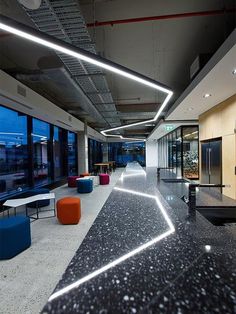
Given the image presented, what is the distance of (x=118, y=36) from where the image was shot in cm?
364

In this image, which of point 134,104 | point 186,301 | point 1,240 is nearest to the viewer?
point 186,301

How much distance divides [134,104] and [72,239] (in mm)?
6476

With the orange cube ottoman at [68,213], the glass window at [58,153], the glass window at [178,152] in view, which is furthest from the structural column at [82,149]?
the orange cube ottoman at [68,213]

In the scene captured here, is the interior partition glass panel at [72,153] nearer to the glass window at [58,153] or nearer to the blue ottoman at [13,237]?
the glass window at [58,153]

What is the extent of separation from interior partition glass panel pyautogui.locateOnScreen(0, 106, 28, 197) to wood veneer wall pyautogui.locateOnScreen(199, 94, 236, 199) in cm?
588

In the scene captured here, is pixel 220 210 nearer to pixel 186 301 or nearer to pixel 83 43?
pixel 186 301

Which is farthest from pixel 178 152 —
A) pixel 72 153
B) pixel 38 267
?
pixel 38 267

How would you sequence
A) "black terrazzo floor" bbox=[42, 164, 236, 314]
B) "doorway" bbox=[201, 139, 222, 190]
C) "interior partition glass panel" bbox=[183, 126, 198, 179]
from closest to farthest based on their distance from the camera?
1. "black terrazzo floor" bbox=[42, 164, 236, 314]
2. "doorway" bbox=[201, 139, 222, 190]
3. "interior partition glass panel" bbox=[183, 126, 198, 179]

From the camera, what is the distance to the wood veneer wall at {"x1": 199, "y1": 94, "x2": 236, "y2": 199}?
4434mm

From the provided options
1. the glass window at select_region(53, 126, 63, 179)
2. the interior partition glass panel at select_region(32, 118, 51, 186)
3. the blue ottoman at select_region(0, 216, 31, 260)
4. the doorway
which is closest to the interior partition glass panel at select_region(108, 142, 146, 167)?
the glass window at select_region(53, 126, 63, 179)

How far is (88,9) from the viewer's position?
2947 millimetres

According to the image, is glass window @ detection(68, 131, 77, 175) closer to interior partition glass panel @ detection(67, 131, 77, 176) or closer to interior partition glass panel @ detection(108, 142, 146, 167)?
interior partition glass panel @ detection(67, 131, 77, 176)

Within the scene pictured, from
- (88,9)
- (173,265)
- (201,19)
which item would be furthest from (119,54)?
(173,265)

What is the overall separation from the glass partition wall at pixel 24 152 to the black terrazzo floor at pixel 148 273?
5637 mm
